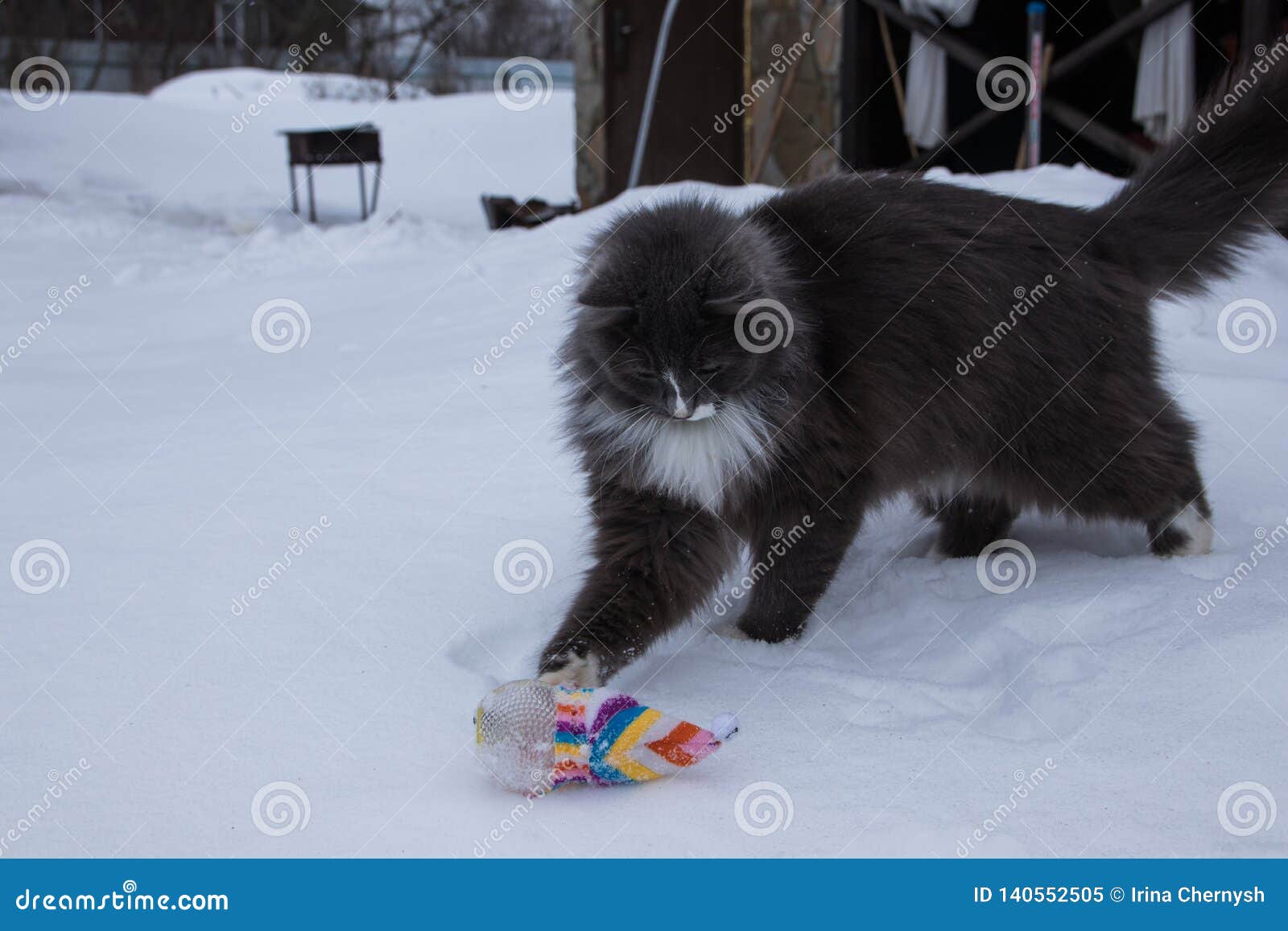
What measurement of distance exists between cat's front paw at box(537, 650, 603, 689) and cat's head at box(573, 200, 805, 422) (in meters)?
0.55

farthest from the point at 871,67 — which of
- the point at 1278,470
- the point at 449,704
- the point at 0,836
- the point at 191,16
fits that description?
the point at 191,16

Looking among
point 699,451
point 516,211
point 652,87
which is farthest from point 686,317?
point 516,211

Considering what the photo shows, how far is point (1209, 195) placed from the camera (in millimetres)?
2973

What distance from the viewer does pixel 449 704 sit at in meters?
2.33

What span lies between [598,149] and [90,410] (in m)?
5.47

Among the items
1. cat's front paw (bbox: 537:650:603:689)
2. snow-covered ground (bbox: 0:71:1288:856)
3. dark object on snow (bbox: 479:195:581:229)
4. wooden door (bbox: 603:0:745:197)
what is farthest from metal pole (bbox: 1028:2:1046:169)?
cat's front paw (bbox: 537:650:603:689)

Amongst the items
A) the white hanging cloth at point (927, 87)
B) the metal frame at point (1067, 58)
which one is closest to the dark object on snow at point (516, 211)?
the white hanging cloth at point (927, 87)

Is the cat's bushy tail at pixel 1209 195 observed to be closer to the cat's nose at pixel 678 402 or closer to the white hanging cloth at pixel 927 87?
the cat's nose at pixel 678 402

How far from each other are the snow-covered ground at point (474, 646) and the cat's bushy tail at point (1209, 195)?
0.73 feet

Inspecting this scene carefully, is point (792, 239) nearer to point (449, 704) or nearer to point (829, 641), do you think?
point (829, 641)

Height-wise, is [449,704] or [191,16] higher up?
[449,704]

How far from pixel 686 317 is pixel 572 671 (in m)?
0.77

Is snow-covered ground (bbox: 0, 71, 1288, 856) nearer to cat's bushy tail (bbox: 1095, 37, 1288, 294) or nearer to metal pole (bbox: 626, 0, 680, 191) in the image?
cat's bushy tail (bbox: 1095, 37, 1288, 294)

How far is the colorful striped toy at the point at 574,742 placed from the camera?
196cm
